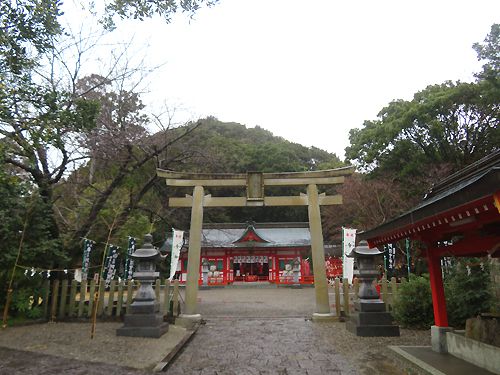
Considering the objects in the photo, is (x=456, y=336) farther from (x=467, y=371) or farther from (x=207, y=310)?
(x=207, y=310)

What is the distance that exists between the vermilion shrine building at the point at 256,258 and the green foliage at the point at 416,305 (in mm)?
18304

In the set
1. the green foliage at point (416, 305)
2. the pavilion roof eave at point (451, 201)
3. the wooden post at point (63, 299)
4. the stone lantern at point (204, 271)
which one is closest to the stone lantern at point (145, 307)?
the wooden post at point (63, 299)

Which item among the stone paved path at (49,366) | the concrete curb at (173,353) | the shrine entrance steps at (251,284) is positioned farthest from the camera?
the shrine entrance steps at (251,284)

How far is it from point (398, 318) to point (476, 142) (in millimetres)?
14927

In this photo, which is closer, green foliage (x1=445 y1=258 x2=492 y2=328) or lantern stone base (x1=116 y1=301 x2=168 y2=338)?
green foliage (x1=445 y1=258 x2=492 y2=328)

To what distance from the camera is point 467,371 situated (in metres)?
4.95

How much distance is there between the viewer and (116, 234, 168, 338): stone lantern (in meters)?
7.80

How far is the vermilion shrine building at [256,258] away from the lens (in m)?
27.6

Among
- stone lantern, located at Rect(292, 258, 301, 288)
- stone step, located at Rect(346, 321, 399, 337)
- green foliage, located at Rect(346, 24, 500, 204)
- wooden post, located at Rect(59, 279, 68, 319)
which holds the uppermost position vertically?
green foliage, located at Rect(346, 24, 500, 204)

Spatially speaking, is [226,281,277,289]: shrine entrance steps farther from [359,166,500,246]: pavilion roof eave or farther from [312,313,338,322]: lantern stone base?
[359,166,500,246]: pavilion roof eave

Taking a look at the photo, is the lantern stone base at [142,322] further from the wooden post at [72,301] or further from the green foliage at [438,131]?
the green foliage at [438,131]

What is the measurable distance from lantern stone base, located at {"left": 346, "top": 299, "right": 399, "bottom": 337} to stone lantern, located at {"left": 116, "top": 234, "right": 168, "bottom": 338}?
4478 millimetres

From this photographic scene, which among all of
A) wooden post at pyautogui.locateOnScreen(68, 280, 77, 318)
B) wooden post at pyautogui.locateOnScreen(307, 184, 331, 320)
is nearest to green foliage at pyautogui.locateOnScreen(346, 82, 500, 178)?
wooden post at pyautogui.locateOnScreen(307, 184, 331, 320)

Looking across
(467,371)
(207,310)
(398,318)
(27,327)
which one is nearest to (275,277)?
(207,310)
